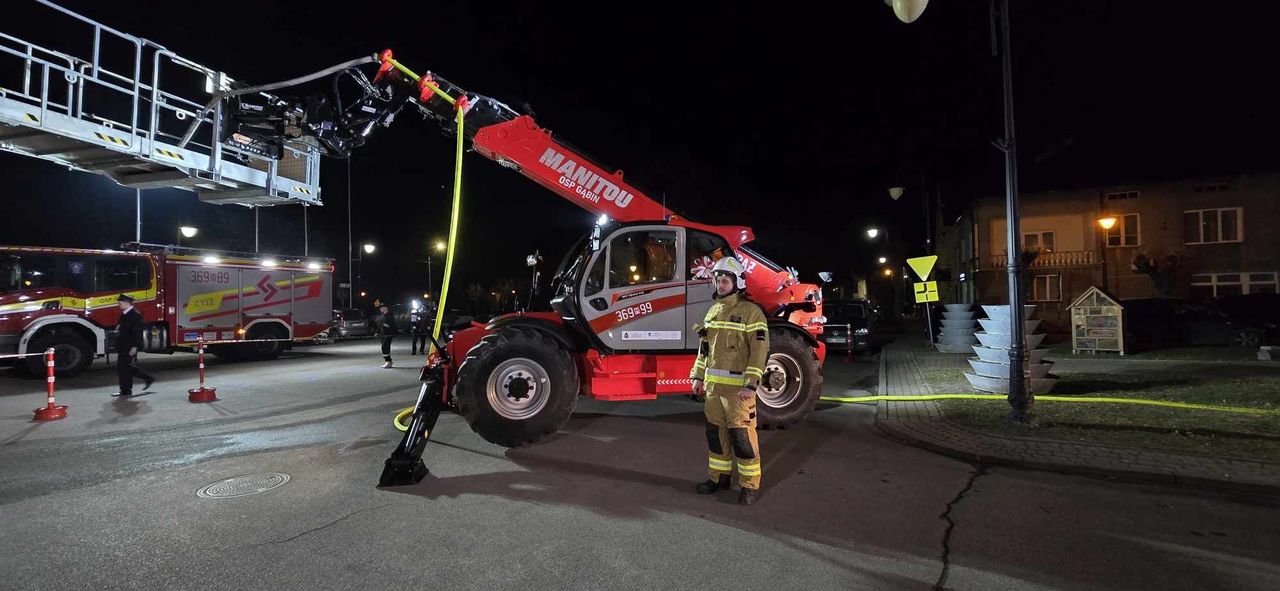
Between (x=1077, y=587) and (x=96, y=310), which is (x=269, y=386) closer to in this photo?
(x=96, y=310)

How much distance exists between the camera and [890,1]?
6395 mm

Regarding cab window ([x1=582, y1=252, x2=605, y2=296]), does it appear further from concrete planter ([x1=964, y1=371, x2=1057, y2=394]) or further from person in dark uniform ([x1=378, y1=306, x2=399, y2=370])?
person in dark uniform ([x1=378, y1=306, x2=399, y2=370])

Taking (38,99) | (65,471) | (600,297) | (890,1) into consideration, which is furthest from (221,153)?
(890,1)

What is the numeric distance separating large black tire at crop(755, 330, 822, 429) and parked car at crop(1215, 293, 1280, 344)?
16.7 metres

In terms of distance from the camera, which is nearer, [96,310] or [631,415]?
[631,415]

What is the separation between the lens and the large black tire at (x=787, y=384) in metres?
7.77

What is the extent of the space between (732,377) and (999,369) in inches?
276

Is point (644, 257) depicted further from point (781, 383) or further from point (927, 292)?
point (927, 292)

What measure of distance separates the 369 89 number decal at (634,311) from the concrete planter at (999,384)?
241 inches

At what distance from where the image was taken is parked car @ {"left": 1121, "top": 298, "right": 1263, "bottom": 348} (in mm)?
16984

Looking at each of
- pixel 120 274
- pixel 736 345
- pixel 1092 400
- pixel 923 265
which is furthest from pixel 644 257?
pixel 120 274

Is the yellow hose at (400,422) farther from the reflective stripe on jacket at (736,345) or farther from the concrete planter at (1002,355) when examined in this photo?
the concrete planter at (1002,355)

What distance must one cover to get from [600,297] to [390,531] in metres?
3.72

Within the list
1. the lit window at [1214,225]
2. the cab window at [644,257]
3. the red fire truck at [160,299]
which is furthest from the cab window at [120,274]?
the lit window at [1214,225]
